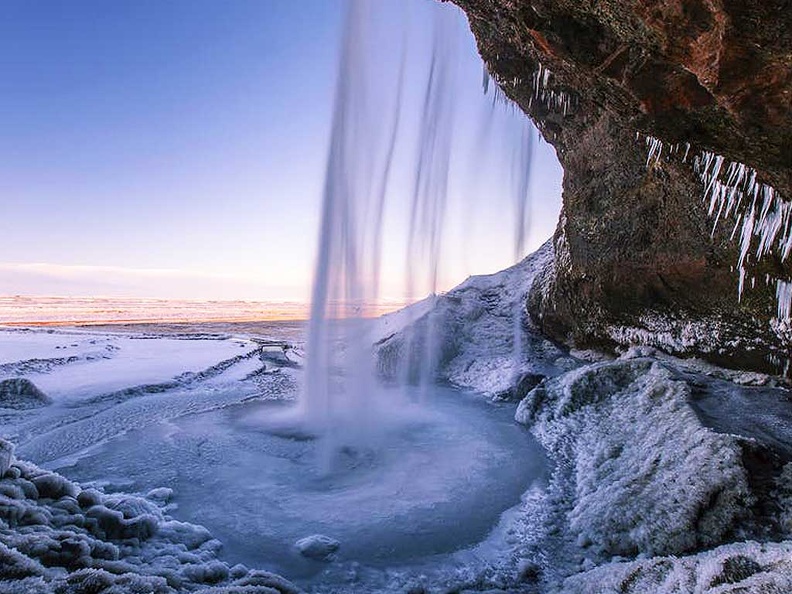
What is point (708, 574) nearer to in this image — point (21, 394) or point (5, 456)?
point (5, 456)

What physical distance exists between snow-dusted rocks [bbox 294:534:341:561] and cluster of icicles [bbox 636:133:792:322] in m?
6.77

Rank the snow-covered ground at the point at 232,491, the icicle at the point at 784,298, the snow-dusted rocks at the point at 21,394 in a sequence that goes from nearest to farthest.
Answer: the snow-covered ground at the point at 232,491
the icicle at the point at 784,298
the snow-dusted rocks at the point at 21,394

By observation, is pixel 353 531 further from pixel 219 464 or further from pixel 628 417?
pixel 628 417

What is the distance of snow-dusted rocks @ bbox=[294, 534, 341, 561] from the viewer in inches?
161

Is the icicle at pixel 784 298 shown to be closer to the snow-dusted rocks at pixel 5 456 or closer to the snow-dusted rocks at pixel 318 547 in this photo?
the snow-dusted rocks at pixel 318 547

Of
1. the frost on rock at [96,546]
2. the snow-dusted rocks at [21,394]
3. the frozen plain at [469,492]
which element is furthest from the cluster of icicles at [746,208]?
the snow-dusted rocks at [21,394]

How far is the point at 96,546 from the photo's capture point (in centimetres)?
357

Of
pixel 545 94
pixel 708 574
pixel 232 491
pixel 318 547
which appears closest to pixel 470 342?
pixel 545 94

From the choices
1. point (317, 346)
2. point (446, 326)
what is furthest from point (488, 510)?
point (446, 326)

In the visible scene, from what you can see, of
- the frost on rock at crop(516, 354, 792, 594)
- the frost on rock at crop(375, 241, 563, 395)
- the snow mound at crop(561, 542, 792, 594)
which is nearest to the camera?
the snow mound at crop(561, 542, 792, 594)

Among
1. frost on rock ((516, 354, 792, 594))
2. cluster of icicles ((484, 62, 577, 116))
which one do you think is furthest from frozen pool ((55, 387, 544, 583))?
cluster of icicles ((484, 62, 577, 116))

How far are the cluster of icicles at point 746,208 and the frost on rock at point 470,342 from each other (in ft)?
16.8

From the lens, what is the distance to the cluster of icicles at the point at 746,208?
607 cm

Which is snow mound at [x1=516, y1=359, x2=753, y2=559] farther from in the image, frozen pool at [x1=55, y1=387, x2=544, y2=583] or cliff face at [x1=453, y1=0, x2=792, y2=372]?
cliff face at [x1=453, y1=0, x2=792, y2=372]
